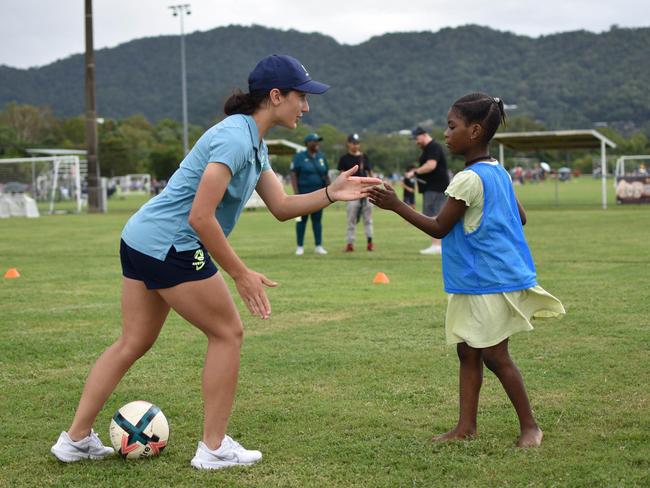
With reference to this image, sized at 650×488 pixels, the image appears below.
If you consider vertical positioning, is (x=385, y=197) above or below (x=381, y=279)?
above

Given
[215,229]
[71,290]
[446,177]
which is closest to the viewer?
[215,229]

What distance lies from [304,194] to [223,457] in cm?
139

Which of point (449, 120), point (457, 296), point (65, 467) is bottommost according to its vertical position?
point (65, 467)

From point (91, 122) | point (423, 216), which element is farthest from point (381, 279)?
point (91, 122)

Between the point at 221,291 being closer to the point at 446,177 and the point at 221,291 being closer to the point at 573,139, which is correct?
the point at 446,177

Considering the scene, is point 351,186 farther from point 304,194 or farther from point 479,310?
point 479,310

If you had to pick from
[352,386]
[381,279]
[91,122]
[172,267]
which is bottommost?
[352,386]

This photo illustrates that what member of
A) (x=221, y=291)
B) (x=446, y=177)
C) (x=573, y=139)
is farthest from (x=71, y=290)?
(x=573, y=139)

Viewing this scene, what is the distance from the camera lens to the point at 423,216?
15.9 feet

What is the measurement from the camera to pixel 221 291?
447 cm

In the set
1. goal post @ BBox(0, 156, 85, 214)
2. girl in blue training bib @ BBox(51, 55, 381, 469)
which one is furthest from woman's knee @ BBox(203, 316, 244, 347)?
goal post @ BBox(0, 156, 85, 214)

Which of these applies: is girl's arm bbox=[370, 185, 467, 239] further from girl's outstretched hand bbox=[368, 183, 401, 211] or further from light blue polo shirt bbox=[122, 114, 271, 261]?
light blue polo shirt bbox=[122, 114, 271, 261]

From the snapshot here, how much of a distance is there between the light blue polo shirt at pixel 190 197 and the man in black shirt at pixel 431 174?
11.1 metres

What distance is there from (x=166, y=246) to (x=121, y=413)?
42.9 inches
